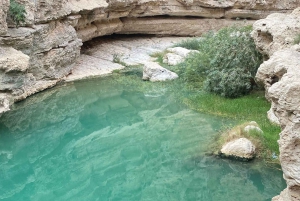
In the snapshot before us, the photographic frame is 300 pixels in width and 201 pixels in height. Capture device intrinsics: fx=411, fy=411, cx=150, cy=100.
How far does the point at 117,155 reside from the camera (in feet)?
36.2

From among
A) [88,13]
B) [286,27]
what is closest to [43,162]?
[286,27]

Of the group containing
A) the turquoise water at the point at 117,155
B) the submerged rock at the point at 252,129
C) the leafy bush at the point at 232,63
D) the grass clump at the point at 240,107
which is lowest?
the turquoise water at the point at 117,155

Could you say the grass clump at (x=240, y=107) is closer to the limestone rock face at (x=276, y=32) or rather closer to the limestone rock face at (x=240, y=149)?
the limestone rock face at (x=240, y=149)

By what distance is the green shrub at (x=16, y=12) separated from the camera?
1348cm

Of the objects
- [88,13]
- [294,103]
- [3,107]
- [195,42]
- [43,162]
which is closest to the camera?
[294,103]

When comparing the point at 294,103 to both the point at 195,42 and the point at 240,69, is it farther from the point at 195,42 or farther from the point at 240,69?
the point at 195,42

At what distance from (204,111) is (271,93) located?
753cm

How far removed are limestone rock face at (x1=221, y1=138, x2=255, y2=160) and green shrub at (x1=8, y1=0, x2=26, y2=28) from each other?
26.1 feet

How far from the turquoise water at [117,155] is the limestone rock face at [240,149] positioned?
26 centimetres

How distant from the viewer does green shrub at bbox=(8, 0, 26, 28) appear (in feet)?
44.2

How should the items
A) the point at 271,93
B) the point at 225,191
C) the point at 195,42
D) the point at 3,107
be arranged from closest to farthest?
the point at 271,93, the point at 225,191, the point at 3,107, the point at 195,42

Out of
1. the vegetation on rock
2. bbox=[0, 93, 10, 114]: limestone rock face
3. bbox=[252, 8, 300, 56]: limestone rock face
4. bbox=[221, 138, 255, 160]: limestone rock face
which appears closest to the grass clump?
the vegetation on rock

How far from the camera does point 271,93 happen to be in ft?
20.1

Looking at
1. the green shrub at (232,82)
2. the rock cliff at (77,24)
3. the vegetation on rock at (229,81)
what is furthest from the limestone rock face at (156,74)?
the rock cliff at (77,24)
